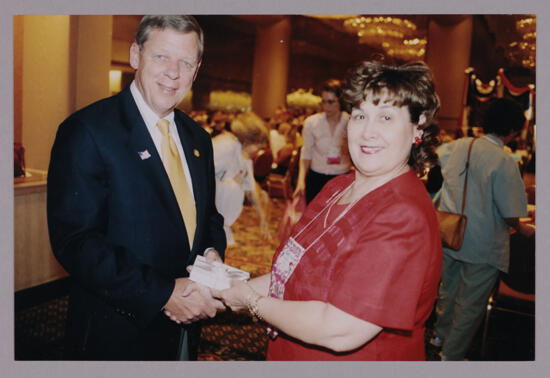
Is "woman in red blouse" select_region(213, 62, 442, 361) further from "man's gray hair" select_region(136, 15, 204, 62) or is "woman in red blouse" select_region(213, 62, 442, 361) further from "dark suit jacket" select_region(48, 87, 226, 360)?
"man's gray hair" select_region(136, 15, 204, 62)

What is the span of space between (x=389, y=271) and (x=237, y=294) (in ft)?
1.82

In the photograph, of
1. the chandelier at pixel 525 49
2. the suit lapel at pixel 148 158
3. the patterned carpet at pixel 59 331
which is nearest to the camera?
the suit lapel at pixel 148 158

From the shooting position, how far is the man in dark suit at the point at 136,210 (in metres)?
1.48

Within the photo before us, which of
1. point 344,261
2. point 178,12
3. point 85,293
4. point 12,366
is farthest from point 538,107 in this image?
point 12,366

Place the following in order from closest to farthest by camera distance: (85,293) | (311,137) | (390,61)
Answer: (390,61)
(85,293)
(311,137)

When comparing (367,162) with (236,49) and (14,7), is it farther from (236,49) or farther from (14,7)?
(236,49)

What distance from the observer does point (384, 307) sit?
3.78 ft

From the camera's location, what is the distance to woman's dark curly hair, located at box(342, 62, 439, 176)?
1.31m

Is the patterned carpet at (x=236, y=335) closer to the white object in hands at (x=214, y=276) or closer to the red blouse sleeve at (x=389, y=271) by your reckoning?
the white object in hands at (x=214, y=276)

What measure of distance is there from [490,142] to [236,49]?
13.2 m

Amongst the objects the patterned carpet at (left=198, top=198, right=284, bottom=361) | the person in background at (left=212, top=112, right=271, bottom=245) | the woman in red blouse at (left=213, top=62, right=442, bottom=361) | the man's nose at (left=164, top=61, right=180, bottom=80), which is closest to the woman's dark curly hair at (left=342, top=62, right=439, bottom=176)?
the woman in red blouse at (left=213, top=62, right=442, bottom=361)

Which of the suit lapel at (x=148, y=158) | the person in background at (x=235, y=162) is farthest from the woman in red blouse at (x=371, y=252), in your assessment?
the person in background at (x=235, y=162)

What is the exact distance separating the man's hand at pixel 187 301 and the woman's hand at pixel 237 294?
0.05 meters

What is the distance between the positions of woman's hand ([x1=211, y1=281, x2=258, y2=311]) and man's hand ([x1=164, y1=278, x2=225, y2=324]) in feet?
0.18
